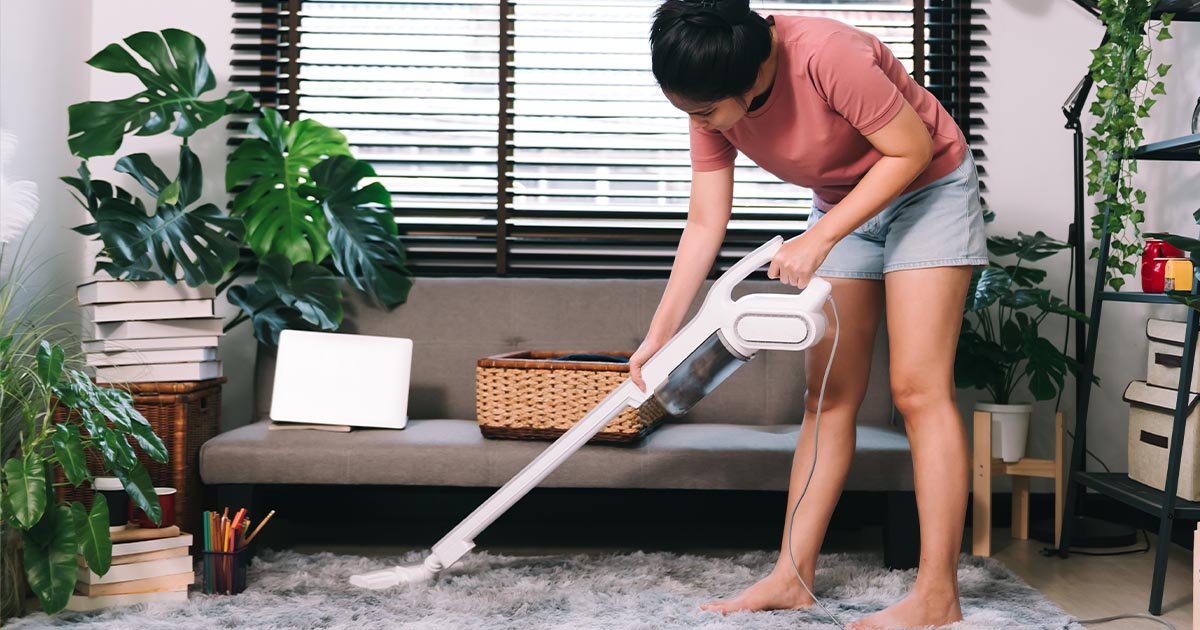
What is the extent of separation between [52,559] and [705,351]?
1.21 meters

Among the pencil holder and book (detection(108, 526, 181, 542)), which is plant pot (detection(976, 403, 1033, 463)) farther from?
book (detection(108, 526, 181, 542))

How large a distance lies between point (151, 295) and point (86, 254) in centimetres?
71

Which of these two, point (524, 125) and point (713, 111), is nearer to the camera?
point (713, 111)

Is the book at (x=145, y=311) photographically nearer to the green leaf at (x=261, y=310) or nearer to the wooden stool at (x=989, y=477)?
the green leaf at (x=261, y=310)

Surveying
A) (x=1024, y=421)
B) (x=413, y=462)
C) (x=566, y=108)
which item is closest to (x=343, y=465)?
(x=413, y=462)

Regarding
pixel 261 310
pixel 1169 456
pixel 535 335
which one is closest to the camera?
pixel 1169 456

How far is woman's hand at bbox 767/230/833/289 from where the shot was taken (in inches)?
60.6

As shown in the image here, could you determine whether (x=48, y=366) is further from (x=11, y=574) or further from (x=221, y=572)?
(x=221, y=572)

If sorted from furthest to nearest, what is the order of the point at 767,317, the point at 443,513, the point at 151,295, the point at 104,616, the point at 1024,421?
the point at 443,513 → the point at 1024,421 → the point at 151,295 → the point at 104,616 → the point at 767,317

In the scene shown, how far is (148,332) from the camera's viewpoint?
2.33m

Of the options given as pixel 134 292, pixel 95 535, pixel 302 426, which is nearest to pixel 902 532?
pixel 302 426

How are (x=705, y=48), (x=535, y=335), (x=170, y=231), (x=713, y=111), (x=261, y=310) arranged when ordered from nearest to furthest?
(x=705, y=48), (x=713, y=111), (x=170, y=231), (x=261, y=310), (x=535, y=335)

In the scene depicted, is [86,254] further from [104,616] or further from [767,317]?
[767,317]

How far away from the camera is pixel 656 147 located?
298cm
